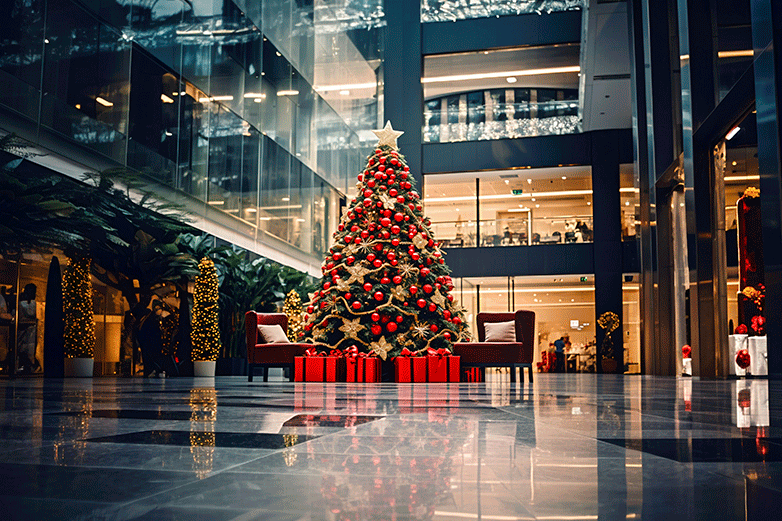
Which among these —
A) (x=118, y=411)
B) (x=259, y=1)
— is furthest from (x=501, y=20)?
(x=118, y=411)

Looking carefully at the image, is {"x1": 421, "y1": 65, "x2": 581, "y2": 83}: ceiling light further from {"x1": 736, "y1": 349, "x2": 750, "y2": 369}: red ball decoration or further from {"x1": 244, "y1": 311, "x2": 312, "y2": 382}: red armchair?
{"x1": 736, "y1": 349, "x2": 750, "y2": 369}: red ball decoration

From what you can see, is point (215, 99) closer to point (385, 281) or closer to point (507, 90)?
point (385, 281)

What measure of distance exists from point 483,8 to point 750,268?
1653cm

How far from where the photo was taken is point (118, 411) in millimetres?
3395

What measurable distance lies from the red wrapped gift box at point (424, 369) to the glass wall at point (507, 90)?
14708 millimetres

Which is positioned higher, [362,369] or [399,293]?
[399,293]

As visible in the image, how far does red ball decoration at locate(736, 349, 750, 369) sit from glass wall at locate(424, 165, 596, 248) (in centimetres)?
1326

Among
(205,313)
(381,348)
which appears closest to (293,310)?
(205,313)

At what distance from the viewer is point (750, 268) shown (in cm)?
954

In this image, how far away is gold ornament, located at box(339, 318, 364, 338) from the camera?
10.3 m

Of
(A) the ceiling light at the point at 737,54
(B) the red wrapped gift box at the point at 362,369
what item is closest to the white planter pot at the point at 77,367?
(B) the red wrapped gift box at the point at 362,369

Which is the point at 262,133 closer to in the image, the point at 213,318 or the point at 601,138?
the point at 213,318

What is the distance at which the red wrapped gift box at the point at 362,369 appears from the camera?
10023 millimetres

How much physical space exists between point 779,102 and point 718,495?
6.91m
